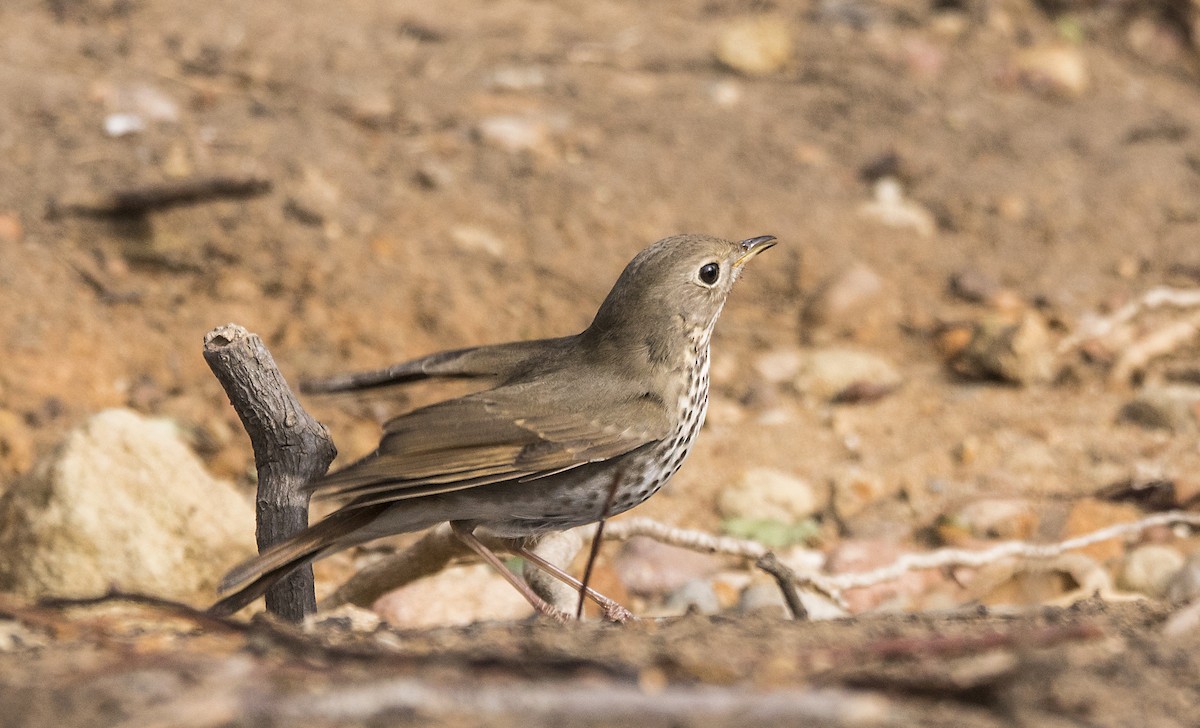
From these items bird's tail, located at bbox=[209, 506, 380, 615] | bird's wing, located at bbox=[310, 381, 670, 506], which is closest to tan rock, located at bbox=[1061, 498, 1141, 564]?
bird's wing, located at bbox=[310, 381, 670, 506]

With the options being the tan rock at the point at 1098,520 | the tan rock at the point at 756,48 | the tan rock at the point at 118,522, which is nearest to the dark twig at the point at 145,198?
the tan rock at the point at 118,522

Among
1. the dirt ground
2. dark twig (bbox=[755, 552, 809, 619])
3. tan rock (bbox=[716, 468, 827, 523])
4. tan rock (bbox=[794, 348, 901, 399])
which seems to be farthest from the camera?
tan rock (bbox=[794, 348, 901, 399])

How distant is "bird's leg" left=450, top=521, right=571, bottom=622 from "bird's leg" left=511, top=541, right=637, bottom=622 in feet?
0.28

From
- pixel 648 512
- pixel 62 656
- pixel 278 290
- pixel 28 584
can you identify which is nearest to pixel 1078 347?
pixel 648 512

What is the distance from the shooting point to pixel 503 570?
3965 millimetres

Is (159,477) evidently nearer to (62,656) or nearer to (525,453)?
(525,453)

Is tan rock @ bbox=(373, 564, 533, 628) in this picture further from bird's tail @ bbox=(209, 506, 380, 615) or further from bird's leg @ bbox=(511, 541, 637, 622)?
bird's tail @ bbox=(209, 506, 380, 615)

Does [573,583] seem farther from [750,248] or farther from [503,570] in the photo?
[750,248]

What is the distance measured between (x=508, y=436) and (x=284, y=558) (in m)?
0.72

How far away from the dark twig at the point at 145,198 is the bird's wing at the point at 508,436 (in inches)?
127

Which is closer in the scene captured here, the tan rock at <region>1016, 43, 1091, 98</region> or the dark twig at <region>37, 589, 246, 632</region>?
the dark twig at <region>37, 589, 246, 632</region>

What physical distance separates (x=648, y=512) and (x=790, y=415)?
100 cm

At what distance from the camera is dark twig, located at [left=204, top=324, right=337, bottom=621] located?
140 inches

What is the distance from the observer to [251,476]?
5.84 metres
